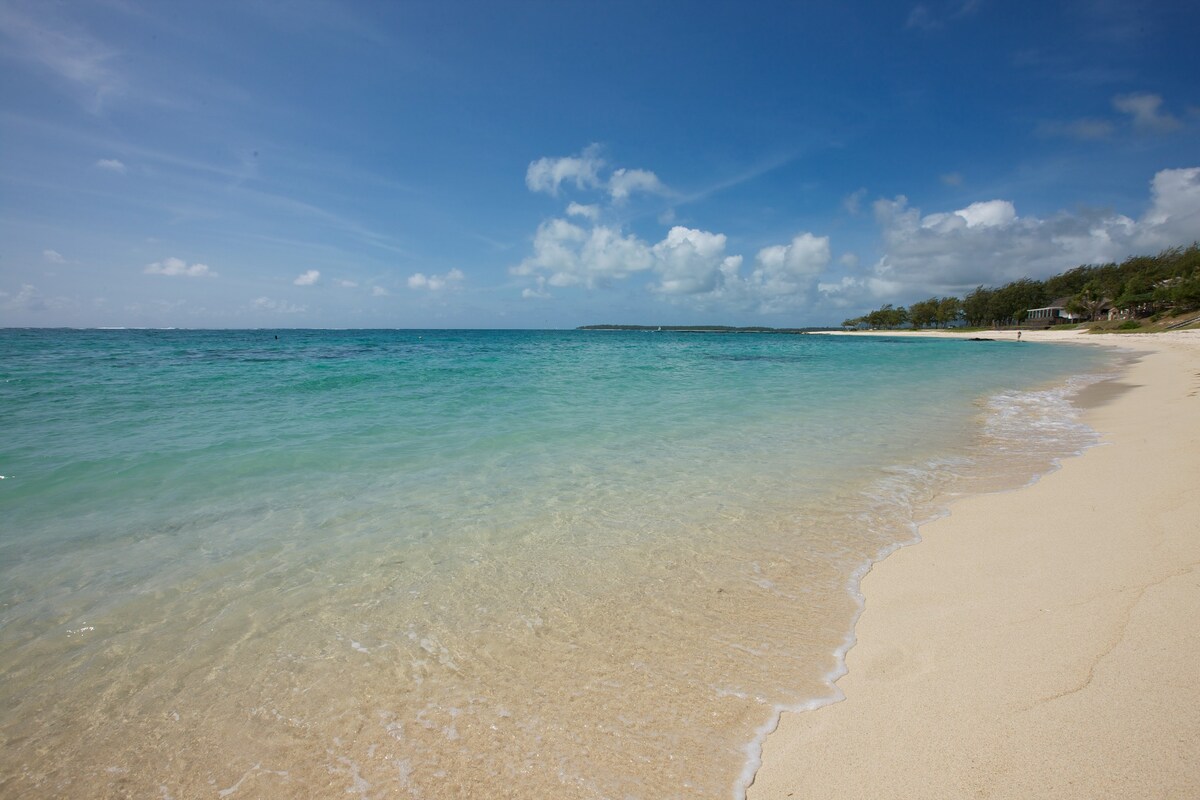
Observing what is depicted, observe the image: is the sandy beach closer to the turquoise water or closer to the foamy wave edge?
the foamy wave edge

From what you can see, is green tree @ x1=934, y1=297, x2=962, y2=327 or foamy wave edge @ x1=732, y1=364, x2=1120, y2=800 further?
green tree @ x1=934, y1=297, x2=962, y2=327

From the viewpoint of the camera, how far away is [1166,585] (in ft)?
11.7

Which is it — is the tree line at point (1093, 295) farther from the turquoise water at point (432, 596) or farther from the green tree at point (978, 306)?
the turquoise water at point (432, 596)

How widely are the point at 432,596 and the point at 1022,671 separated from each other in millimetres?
3849

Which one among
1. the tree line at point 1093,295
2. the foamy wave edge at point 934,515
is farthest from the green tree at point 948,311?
the foamy wave edge at point 934,515

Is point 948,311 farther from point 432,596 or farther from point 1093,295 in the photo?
point 432,596

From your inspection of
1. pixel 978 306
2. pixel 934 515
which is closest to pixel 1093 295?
pixel 978 306

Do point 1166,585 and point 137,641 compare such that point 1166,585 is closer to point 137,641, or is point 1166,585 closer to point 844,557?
point 844,557

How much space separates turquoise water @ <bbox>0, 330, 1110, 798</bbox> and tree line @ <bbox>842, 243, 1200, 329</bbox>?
260 ft

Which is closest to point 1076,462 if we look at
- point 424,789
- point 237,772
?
point 424,789

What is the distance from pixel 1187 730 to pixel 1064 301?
128550mm

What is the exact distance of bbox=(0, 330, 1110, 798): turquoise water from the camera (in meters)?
2.54

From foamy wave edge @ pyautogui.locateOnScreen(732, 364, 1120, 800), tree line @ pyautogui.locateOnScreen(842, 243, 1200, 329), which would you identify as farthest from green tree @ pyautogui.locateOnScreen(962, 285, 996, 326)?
foamy wave edge @ pyautogui.locateOnScreen(732, 364, 1120, 800)

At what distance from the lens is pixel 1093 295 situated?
270 ft
